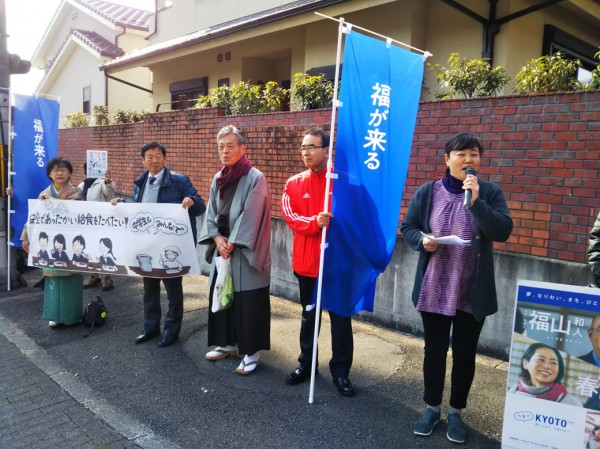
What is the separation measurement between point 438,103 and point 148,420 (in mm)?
3978

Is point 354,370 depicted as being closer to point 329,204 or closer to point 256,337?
point 256,337

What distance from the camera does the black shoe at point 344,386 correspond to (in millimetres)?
3666

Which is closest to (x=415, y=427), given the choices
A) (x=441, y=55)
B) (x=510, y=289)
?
(x=510, y=289)

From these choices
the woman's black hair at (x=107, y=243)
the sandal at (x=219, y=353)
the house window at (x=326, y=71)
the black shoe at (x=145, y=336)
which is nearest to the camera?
the sandal at (x=219, y=353)

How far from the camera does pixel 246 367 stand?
4059mm

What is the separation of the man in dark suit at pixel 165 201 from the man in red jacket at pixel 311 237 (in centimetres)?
138

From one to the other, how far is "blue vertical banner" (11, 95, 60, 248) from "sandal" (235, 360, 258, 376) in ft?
14.8

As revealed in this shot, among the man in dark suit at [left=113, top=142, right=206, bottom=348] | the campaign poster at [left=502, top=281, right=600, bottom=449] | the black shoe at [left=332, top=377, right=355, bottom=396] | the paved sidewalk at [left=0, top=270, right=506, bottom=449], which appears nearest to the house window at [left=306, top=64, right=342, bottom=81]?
the man in dark suit at [left=113, top=142, right=206, bottom=348]

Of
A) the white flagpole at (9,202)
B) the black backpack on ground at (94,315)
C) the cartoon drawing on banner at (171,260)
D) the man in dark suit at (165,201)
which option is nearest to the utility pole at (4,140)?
the white flagpole at (9,202)

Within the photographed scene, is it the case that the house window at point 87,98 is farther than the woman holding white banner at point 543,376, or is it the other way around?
the house window at point 87,98

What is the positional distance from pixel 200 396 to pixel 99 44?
1626 cm

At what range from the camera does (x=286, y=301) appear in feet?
20.9

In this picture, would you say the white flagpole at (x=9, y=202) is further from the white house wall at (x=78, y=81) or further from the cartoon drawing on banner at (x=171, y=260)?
the white house wall at (x=78, y=81)

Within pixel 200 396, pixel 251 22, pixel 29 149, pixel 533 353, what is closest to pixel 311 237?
pixel 200 396
